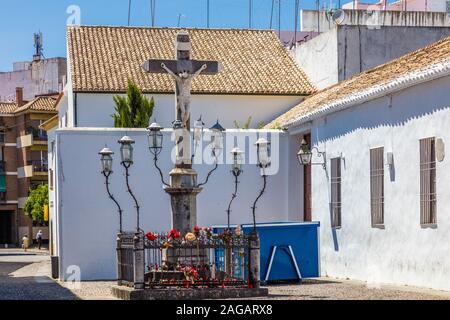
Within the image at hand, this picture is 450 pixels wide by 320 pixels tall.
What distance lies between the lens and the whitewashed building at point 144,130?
1032 inches

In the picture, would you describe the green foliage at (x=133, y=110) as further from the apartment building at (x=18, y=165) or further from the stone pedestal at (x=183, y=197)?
the apartment building at (x=18, y=165)

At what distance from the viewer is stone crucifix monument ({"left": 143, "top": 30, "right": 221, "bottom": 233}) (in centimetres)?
1936

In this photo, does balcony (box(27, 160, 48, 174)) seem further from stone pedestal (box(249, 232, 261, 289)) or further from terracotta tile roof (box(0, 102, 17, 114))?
stone pedestal (box(249, 232, 261, 289))

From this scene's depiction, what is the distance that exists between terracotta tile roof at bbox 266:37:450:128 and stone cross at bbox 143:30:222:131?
3.63 meters

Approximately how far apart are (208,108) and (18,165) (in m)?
40.6

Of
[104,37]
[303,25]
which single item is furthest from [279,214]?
[303,25]

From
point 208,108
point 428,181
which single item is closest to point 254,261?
point 428,181

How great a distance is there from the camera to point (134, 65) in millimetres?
35156

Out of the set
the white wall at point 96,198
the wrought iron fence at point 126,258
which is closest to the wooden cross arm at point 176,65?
the wrought iron fence at point 126,258

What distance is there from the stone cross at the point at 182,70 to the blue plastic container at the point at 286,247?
10.3 ft

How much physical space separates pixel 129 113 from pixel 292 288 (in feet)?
41.8

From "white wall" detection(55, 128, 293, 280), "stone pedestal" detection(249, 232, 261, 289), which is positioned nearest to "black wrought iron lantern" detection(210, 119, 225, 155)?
"white wall" detection(55, 128, 293, 280)
